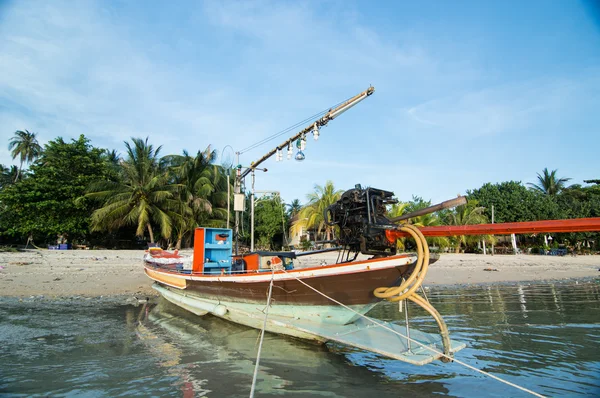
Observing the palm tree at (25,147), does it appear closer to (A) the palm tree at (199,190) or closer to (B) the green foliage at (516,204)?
(A) the palm tree at (199,190)

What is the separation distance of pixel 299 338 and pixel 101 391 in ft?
12.8

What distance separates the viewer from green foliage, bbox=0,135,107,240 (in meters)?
25.4

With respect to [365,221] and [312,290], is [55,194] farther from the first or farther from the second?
[365,221]

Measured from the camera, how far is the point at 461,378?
18.9 feet

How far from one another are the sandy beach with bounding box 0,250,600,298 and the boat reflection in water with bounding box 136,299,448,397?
6.93m

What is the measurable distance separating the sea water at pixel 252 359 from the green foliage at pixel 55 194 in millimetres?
17995

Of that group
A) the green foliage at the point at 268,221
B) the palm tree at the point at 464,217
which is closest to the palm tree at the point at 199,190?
the green foliage at the point at 268,221

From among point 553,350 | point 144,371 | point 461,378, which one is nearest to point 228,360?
point 144,371

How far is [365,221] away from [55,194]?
29.0m

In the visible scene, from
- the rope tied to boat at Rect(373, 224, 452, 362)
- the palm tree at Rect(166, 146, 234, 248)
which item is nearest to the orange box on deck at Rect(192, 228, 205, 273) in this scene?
the rope tied to boat at Rect(373, 224, 452, 362)

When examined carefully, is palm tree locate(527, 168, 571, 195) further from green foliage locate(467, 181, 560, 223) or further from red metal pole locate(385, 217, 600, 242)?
red metal pole locate(385, 217, 600, 242)

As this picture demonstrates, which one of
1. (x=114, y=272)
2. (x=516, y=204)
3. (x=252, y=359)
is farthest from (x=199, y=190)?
(x=516, y=204)

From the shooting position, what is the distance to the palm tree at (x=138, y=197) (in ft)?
86.3

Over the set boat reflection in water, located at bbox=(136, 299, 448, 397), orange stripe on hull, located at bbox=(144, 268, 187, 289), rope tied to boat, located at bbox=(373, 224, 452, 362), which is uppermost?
rope tied to boat, located at bbox=(373, 224, 452, 362)
